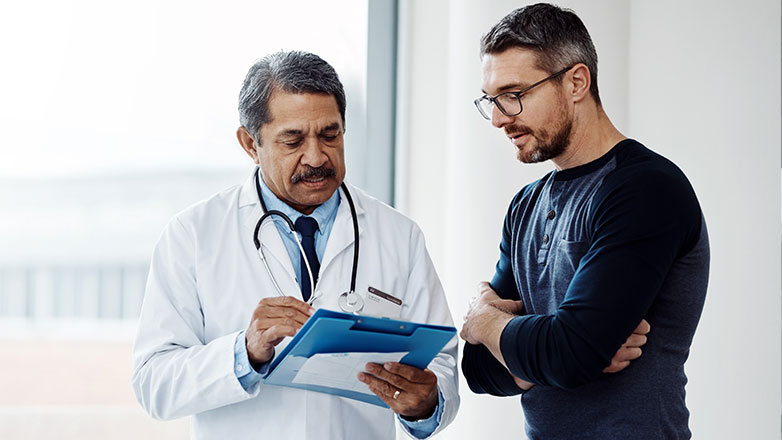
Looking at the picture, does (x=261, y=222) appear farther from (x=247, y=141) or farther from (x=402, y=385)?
(x=402, y=385)

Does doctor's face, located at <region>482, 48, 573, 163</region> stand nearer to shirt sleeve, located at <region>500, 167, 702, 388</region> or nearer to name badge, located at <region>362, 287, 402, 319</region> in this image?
shirt sleeve, located at <region>500, 167, 702, 388</region>

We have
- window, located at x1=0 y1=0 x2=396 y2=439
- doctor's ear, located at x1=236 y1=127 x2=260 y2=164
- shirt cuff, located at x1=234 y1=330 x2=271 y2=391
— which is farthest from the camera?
window, located at x1=0 y1=0 x2=396 y2=439

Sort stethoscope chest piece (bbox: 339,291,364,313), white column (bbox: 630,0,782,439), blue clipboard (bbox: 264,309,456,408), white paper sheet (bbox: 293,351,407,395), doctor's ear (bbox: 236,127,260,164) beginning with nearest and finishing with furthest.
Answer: blue clipboard (bbox: 264,309,456,408), white paper sheet (bbox: 293,351,407,395), stethoscope chest piece (bbox: 339,291,364,313), doctor's ear (bbox: 236,127,260,164), white column (bbox: 630,0,782,439)

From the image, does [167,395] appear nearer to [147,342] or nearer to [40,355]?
[147,342]

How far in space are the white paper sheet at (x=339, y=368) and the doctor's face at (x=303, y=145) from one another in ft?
1.35

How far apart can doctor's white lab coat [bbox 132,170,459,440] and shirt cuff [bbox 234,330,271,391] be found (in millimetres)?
11

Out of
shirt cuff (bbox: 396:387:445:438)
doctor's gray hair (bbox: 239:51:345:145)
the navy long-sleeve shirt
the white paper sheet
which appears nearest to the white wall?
the navy long-sleeve shirt

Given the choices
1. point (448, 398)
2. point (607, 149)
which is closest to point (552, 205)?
point (607, 149)

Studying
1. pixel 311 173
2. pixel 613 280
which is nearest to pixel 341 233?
pixel 311 173

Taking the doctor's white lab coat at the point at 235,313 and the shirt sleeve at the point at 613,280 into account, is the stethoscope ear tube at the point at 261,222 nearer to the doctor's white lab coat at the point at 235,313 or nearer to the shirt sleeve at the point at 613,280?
the doctor's white lab coat at the point at 235,313

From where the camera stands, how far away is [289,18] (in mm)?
2490

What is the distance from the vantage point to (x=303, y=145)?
1.55 m

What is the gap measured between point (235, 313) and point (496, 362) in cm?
56

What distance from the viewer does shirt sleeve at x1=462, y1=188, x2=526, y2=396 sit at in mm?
1428
